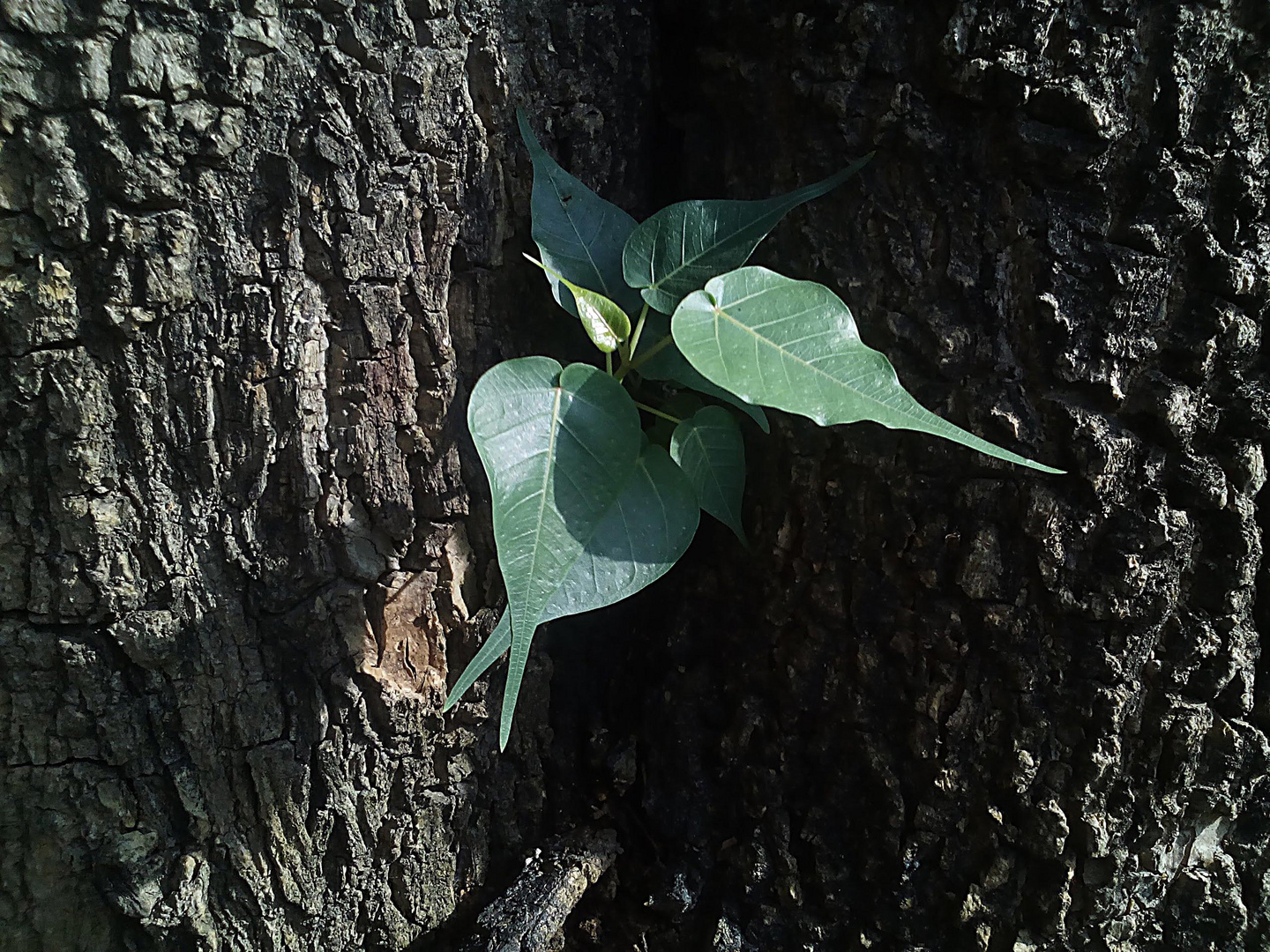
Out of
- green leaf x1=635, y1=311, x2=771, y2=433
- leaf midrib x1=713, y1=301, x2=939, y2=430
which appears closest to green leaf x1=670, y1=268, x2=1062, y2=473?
leaf midrib x1=713, y1=301, x2=939, y2=430

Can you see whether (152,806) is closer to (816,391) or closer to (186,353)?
(186,353)

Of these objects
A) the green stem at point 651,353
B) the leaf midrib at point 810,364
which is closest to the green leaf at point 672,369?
the green stem at point 651,353

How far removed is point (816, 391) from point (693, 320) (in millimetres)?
128

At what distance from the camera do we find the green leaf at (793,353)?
694mm

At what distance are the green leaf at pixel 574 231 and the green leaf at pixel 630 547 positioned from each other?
19cm

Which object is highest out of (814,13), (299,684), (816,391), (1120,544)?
(814,13)

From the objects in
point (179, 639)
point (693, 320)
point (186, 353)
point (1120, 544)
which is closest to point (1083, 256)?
point (1120, 544)

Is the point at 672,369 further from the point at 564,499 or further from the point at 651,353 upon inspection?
the point at 564,499

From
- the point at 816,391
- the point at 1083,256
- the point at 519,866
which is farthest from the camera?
the point at 519,866

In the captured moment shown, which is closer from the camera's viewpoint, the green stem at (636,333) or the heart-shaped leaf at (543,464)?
the heart-shaped leaf at (543,464)

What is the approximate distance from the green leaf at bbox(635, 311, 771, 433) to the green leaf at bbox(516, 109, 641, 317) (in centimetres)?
4

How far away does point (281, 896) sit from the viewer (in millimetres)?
918

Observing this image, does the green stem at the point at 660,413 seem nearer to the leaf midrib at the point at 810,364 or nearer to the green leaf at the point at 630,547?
the green leaf at the point at 630,547

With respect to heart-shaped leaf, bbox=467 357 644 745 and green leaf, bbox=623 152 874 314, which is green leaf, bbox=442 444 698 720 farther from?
green leaf, bbox=623 152 874 314
